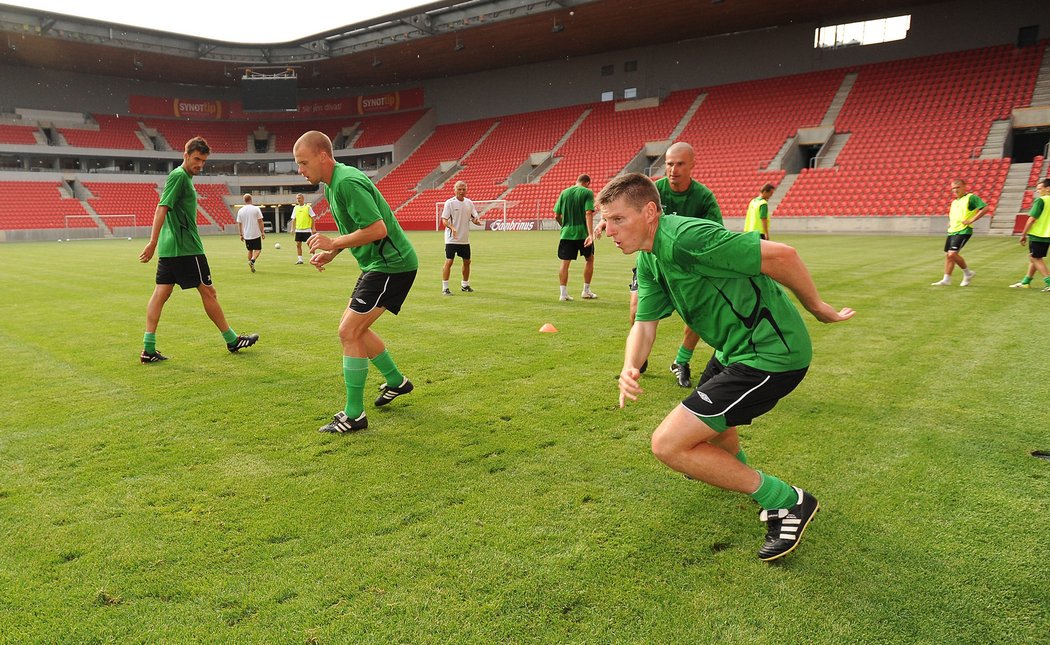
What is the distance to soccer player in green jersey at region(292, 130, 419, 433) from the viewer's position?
4.16 meters

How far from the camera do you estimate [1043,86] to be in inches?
1121

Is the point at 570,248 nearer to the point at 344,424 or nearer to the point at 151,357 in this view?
the point at 151,357

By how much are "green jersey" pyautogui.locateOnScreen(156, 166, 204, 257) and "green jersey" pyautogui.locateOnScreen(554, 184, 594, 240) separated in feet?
17.9

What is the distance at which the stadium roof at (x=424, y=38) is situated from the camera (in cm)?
3325

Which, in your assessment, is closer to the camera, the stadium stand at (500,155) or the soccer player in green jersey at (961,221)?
the soccer player in green jersey at (961,221)

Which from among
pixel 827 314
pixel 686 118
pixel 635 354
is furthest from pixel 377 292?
pixel 686 118

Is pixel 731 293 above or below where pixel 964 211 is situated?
below

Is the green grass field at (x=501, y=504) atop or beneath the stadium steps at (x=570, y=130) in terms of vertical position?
beneath

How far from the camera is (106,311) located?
962 centimetres

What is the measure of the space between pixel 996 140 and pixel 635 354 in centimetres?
3309

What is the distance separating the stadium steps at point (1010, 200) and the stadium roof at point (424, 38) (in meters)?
12.3

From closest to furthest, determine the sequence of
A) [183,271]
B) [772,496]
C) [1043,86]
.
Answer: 1. [772,496]
2. [183,271]
3. [1043,86]

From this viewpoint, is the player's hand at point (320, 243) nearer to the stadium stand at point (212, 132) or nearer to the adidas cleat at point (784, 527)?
the adidas cleat at point (784, 527)

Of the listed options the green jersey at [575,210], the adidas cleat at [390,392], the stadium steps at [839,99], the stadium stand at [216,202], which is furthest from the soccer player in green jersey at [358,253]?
the stadium stand at [216,202]
